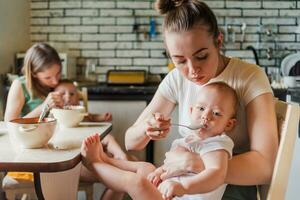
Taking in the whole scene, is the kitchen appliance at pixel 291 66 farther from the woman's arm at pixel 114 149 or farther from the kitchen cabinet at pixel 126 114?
the woman's arm at pixel 114 149

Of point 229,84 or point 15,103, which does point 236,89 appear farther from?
point 15,103

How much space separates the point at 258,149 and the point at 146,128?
0.36m

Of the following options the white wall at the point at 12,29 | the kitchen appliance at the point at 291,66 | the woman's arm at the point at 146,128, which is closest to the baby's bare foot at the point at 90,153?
the woman's arm at the point at 146,128

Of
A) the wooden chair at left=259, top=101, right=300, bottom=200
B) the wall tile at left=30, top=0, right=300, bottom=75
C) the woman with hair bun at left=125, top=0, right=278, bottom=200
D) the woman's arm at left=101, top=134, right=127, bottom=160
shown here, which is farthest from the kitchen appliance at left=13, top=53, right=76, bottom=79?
the wooden chair at left=259, top=101, right=300, bottom=200

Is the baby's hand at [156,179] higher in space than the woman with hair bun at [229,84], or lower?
lower

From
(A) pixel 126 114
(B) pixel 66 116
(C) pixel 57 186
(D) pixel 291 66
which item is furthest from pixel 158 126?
(D) pixel 291 66

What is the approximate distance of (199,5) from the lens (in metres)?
1.28

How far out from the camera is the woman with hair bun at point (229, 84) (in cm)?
118

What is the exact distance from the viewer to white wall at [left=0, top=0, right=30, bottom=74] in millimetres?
2906

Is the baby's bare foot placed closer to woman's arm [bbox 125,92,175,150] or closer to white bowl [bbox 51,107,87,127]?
woman's arm [bbox 125,92,175,150]

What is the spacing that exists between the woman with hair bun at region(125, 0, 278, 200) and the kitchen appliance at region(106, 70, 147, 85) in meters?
1.61

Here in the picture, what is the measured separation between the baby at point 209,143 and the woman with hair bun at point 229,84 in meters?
0.04

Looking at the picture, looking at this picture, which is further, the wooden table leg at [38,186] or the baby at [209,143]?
the wooden table leg at [38,186]

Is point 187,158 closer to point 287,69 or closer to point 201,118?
point 201,118
